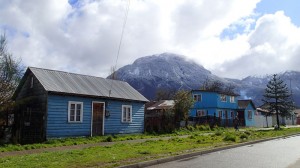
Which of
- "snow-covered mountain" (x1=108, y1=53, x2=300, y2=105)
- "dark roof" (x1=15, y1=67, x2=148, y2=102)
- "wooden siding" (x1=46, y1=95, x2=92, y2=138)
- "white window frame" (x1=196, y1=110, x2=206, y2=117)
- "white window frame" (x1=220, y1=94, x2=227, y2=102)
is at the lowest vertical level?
"wooden siding" (x1=46, y1=95, x2=92, y2=138)

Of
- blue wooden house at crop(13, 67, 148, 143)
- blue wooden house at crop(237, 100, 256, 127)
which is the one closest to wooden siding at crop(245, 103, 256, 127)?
blue wooden house at crop(237, 100, 256, 127)

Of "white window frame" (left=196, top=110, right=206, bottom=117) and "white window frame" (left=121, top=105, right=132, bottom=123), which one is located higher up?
"white window frame" (left=196, top=110, right=206, bottom=117)

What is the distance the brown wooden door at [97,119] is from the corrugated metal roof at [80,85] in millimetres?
938

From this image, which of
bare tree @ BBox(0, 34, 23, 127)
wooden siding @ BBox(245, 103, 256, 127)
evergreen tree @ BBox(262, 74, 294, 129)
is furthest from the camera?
wooden siding @ BBox(245, 103, 256, 127)

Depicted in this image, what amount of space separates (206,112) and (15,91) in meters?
35.3

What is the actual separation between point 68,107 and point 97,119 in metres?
3.05

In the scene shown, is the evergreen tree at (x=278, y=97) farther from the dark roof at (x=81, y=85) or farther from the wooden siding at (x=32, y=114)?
the wooden siding at (x=32, y=114)

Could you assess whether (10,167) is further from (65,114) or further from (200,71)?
(200,71)

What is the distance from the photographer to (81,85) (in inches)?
1057

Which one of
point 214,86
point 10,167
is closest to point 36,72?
point 10,167

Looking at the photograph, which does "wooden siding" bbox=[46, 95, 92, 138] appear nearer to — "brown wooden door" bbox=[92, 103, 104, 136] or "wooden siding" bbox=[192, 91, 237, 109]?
"brown wooden door" bbox=[92, 103, 104, 136]

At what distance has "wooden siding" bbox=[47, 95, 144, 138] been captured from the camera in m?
23.3

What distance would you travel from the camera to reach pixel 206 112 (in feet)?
184

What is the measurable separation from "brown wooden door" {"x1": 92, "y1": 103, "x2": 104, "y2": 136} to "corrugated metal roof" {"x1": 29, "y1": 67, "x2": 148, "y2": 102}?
94cm
